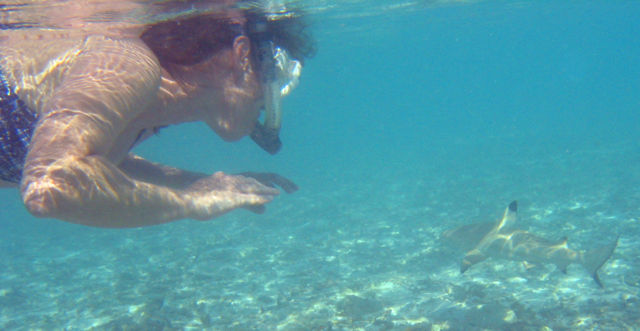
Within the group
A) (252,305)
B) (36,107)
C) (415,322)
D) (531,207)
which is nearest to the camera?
(36,107)

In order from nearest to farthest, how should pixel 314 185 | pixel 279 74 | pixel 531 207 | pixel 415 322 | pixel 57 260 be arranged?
pixel 279 74
pixel 415 322
pixel 531 207
pixel 57 260
pixel 314 185

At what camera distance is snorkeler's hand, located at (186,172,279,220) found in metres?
2.85

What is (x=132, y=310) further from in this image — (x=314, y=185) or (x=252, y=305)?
(x=314, y=185)

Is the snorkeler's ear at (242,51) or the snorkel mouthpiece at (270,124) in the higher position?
the snorkeler's ear at (242,51)

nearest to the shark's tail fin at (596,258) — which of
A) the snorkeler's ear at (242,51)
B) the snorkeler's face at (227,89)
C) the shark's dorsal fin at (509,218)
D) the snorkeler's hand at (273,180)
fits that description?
the shark's dorsal fin at (509,218)

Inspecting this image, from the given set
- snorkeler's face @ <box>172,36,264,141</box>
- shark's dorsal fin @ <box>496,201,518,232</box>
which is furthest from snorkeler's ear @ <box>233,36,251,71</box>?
shark's dorsal fin @ <box>496,201,518,232</box>

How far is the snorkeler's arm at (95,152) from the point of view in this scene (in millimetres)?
1845

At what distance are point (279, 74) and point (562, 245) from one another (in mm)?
7536

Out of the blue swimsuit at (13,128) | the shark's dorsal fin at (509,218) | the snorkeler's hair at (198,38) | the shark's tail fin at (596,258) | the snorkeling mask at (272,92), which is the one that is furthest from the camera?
the shark's dorsal fin at (509,218)

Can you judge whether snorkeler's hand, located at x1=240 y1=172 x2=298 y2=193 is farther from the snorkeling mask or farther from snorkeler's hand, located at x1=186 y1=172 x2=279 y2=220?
snorkeler's hand, located at x1=186 y1=172 x2=279 y2=220

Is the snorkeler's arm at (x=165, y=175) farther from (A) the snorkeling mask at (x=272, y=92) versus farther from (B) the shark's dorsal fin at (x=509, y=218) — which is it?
(B) the shark's dorsal fin at (x=509, y=218)

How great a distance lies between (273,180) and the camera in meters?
4.07

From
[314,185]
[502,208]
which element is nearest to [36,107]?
[502,208]

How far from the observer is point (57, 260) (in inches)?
597
